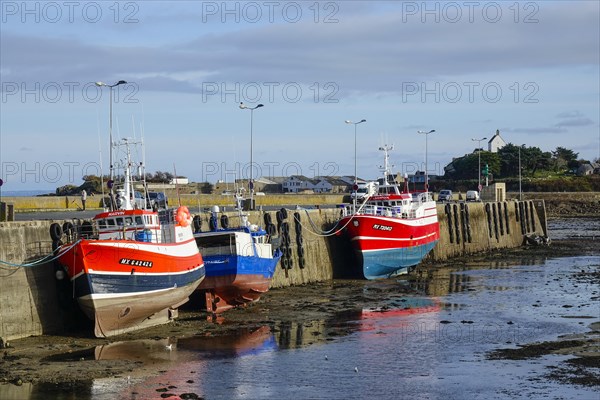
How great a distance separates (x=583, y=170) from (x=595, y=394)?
142025 mm

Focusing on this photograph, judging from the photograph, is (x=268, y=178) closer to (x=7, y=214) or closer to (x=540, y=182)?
(x=540, y=182)

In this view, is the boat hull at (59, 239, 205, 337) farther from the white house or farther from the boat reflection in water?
the white house

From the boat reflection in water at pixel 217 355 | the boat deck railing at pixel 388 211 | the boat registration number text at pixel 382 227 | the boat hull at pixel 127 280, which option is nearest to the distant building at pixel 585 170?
the boat deck railing at pixel 388 211

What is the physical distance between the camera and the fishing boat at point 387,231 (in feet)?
167

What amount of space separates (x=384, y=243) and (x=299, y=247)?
18.8ft

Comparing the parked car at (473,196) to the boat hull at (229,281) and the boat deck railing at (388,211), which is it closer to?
the boat deck railing at (388,211)

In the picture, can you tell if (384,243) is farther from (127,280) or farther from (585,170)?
(585,170)

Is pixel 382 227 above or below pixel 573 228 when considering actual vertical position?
above

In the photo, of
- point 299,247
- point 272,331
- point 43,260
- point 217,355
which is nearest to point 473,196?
point 299,247

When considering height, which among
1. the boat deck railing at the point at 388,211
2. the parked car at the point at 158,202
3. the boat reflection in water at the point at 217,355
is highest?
the parked car at the point at 158,202

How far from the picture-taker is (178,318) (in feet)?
122

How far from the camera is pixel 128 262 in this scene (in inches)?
1264

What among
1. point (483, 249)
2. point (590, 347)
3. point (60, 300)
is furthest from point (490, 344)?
point (483, 249)

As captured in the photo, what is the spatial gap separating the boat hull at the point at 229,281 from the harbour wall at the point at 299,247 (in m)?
4.98
